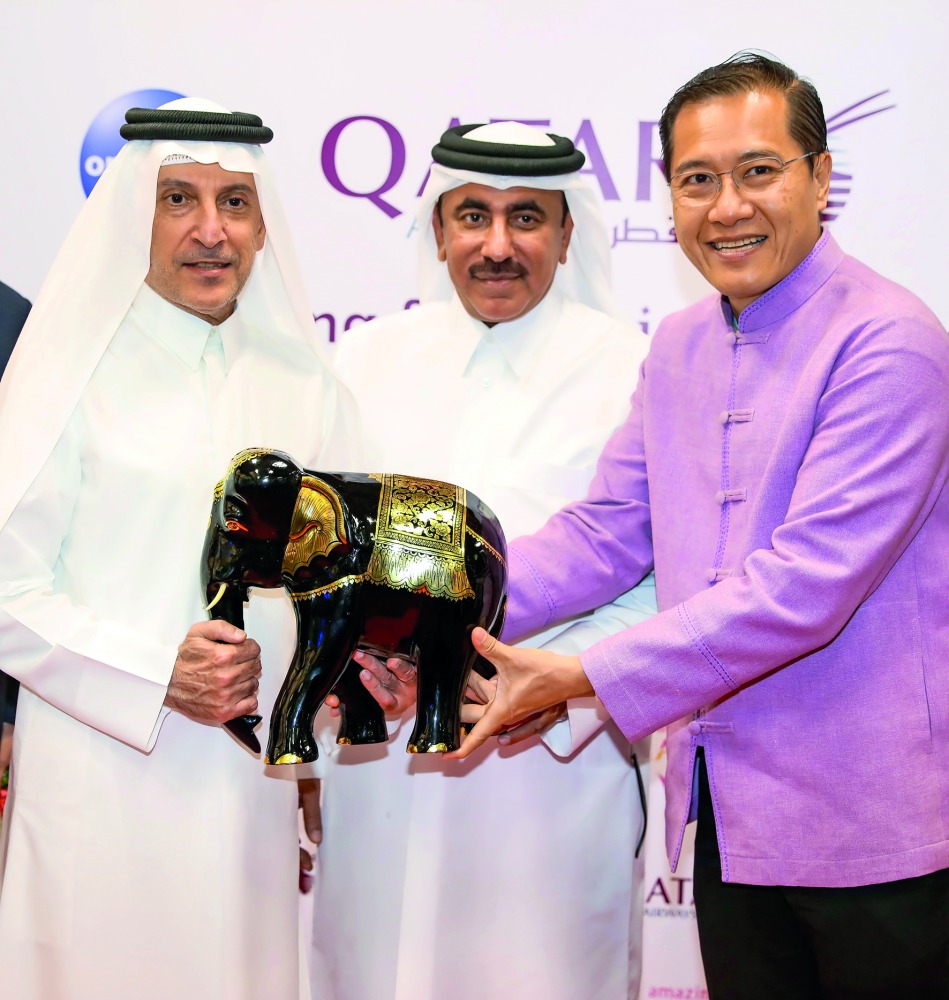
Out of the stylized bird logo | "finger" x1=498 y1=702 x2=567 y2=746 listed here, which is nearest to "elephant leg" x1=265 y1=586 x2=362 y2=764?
"finger" x1=498 y1=702 x2=567 y2=746

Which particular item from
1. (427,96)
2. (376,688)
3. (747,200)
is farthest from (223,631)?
(427,96)

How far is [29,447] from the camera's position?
241 centimetres

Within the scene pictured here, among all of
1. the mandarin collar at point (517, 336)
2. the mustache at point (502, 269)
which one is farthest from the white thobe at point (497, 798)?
the mustache at point (502, 269)

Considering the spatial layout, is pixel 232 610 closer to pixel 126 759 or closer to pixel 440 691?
pixel 440 691

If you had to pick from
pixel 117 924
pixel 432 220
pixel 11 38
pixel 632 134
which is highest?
pixel 11 38

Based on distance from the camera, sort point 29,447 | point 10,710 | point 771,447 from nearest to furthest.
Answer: point 771,447 < point 29,447 < point 10,710

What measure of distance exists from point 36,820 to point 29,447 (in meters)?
0.79

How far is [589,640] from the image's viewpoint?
2754mm

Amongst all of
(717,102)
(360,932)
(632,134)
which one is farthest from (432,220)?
(360,932)

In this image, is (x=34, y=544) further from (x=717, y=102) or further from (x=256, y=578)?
(x=717, y=102)

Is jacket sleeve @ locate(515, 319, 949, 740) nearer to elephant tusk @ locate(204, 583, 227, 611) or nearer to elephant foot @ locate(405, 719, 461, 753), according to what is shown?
elephant foot @ locate(405, 719, 461, 753)

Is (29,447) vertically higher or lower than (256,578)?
higher

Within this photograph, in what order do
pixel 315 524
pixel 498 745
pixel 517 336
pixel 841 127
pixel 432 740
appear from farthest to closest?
pixel 841 127, pixel 517 336, pixel 498 745, pixel 432 740, pixel 315 524

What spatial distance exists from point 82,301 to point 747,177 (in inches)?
53.2
